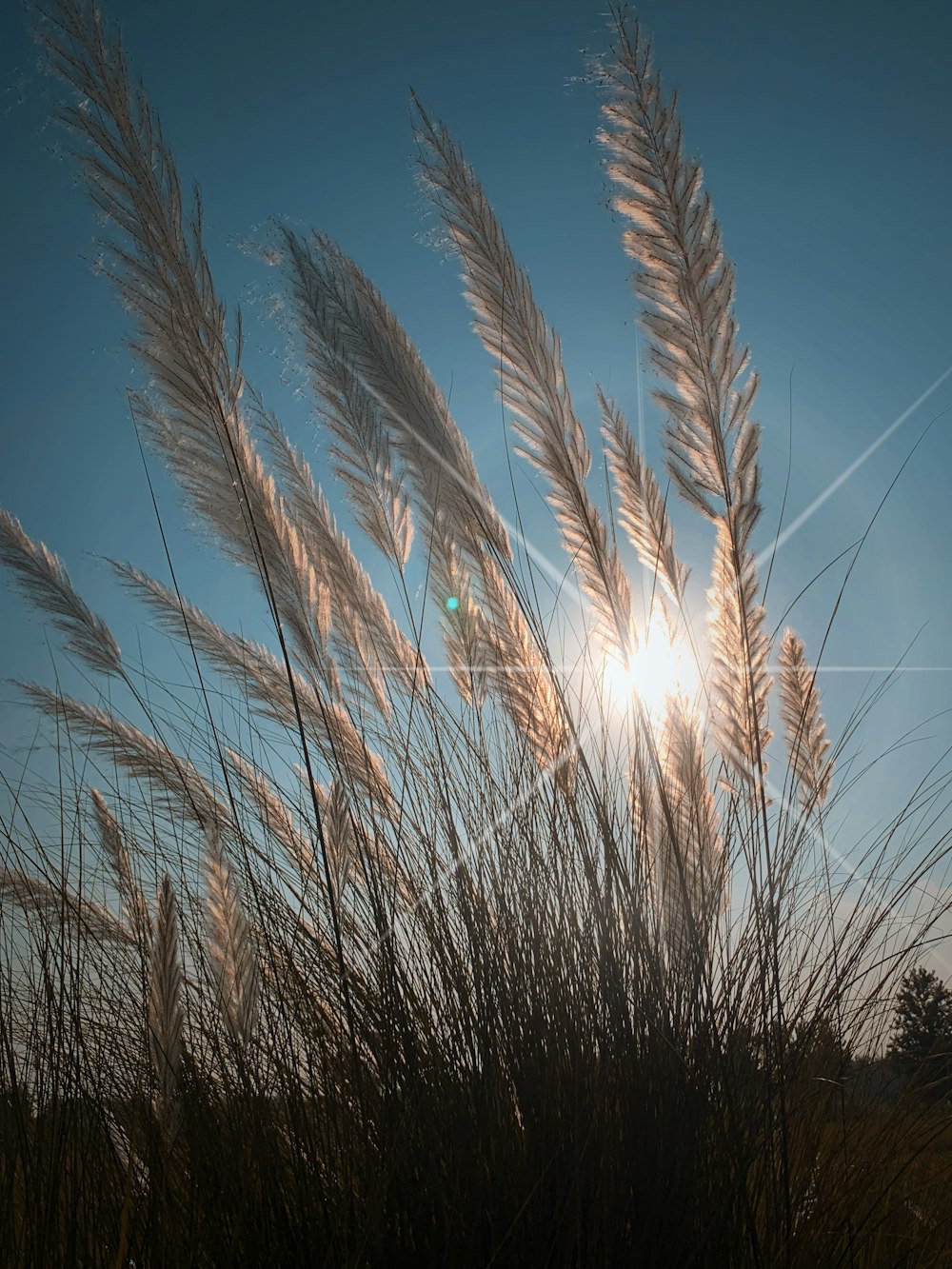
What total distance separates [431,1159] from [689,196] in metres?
2.58

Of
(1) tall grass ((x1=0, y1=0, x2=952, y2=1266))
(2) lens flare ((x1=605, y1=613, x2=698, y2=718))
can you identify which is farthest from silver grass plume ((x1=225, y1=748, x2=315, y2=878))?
(2) lens flare ((x1=605, y1=613, x2=698, y2=718))

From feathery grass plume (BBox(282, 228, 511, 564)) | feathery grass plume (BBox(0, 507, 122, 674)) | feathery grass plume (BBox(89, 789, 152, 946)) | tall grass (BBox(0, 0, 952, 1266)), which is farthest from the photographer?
feathery grass plume (BBox(0, 507, 122, 674))

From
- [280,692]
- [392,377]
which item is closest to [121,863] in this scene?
[280,692]

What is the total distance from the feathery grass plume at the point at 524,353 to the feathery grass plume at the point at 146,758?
4.66 feet

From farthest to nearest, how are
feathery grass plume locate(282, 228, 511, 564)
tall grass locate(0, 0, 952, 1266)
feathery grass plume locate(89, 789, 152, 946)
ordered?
feathery grass plume locate(89, 789, 152, 946)
feathery grass plume locate(282, 228, 511, 564)
tall grass locate(0, 0, 952, 1266)

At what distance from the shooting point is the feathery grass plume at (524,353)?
8.05 ft

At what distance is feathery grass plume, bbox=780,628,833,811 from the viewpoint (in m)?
2.70

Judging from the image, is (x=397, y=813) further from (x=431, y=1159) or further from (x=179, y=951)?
(x=431, y=1159)

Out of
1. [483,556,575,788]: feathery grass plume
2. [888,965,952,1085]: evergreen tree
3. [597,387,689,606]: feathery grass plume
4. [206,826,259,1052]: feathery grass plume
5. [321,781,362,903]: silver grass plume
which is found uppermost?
[597,387,689,606]: feathery grass plume

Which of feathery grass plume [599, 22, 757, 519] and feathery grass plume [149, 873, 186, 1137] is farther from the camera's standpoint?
feathery grass plume [599, 22, 757, 519]

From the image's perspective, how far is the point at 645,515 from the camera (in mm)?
2695

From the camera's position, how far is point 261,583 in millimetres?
2436

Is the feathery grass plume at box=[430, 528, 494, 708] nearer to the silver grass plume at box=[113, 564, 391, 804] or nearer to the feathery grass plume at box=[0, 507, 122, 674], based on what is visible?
the silver grass plume at box=[113, 564, 391, 804]

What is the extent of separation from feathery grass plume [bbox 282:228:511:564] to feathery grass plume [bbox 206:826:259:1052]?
4.02 ft
